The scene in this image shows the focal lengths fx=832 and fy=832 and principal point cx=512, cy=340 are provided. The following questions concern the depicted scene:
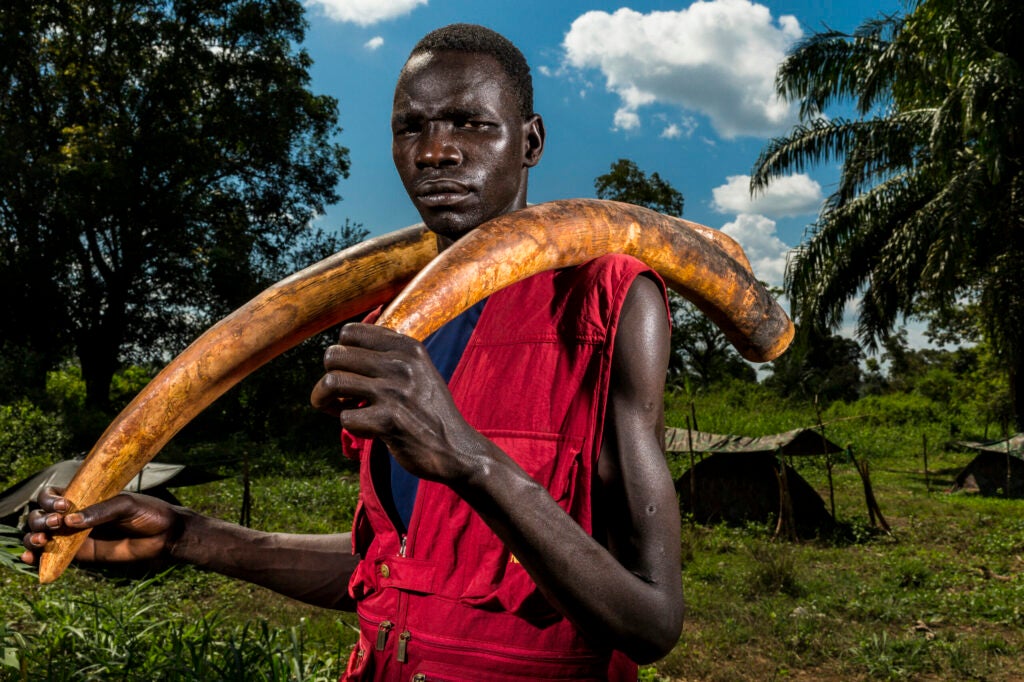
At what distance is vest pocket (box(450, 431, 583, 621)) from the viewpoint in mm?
1094

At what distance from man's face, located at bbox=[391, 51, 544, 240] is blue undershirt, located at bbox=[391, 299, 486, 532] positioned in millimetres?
174

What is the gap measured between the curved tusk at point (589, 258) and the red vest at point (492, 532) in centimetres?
6

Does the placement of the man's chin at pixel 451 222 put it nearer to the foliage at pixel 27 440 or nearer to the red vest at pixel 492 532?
the red vest at pixel 492 532

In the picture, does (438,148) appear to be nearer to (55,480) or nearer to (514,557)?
(514,557)

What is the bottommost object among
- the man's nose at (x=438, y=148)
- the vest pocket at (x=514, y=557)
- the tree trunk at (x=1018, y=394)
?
the vest pocket at (x=514, y=557)

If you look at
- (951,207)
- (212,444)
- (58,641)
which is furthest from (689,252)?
(212,444)

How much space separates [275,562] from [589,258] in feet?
2.90

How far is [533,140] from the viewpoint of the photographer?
1348 millimetres

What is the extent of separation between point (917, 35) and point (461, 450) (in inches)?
580

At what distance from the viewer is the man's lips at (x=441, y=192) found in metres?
1.21

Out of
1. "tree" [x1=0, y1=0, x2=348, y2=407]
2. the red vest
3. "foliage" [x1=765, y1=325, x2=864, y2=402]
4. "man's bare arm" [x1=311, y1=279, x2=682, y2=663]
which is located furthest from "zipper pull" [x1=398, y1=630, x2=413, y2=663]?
"foliage" [x1=765, y1=325, x2=864, y2=402]

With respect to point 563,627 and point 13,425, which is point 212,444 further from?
point 563,627

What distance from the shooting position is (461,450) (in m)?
0.94

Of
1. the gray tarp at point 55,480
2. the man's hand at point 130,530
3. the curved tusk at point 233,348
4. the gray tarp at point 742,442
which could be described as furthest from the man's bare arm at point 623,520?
the gray tarp at point 742,442
